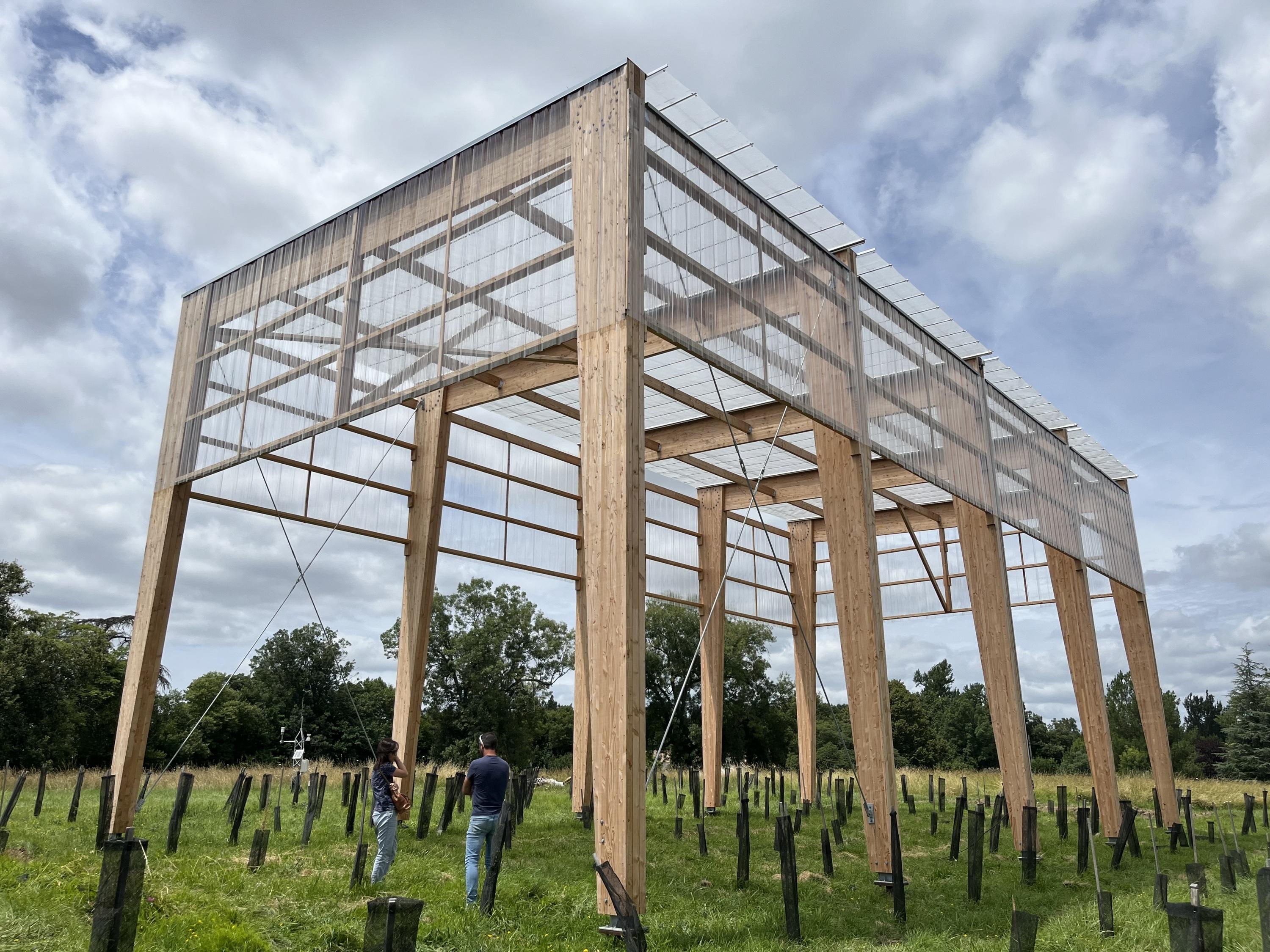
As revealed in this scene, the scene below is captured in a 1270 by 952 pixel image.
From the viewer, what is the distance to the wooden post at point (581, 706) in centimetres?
1891

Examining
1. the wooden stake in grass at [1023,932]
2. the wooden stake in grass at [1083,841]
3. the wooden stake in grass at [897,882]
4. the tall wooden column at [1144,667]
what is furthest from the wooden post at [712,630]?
the wooden stake in grass at [1023,932]

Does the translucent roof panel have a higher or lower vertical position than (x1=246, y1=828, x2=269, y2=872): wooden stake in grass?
higher

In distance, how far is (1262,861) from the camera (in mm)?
17422

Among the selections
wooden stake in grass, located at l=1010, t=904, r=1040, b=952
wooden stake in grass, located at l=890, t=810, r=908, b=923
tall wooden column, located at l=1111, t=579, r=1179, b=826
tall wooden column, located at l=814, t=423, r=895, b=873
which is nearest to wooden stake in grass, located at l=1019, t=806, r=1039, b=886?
tall wooden column, located at l=814, t=423, r=895, b=873

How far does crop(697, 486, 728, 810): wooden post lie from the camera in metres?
21.7

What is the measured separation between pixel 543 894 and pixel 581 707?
9103mm

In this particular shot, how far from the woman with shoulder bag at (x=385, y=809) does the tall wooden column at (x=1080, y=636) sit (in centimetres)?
1587

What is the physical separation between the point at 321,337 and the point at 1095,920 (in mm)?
13376

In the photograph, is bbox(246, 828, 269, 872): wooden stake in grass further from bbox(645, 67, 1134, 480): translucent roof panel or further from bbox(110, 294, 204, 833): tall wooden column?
bbox(645, 67, 1134, 480): translucent roof panel

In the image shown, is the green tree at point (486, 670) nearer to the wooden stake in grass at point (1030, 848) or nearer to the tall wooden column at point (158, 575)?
the tall wooden column at point (158, 575)

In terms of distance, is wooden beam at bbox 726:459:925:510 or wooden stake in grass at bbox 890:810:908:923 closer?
wooden stake in grass at bbox 890:810:908:923

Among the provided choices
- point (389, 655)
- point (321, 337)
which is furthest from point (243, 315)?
point (389, 655)

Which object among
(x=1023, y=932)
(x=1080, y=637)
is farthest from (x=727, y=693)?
(x=1023, y=932)

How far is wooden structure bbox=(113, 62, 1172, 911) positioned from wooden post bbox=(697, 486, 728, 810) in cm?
6
